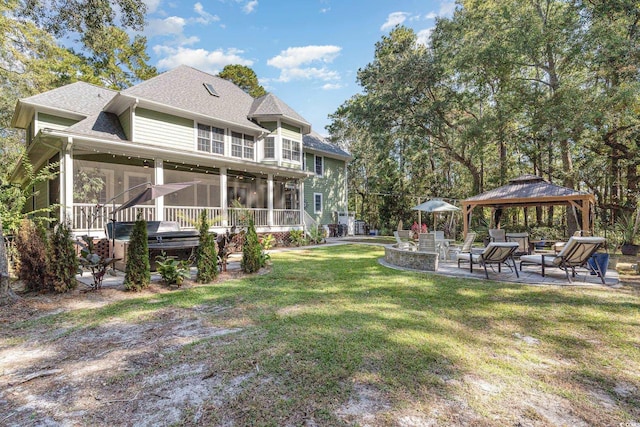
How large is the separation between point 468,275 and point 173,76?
1549 centimetres

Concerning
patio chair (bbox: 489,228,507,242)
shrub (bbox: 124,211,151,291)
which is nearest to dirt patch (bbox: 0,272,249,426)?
shrub (bbox: 124,211,151,291)

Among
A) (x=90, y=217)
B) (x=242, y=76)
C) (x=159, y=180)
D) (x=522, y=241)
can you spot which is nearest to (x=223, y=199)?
(x=159, y=180)

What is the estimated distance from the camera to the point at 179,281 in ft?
20.9

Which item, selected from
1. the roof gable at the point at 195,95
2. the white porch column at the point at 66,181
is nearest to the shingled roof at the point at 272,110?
the roof gable at the point at 195,95

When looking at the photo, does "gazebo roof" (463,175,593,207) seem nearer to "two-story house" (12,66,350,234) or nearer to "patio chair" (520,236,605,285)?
"patio chair" (520,236,605,285)

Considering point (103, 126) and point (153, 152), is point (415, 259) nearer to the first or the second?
point (153, 152)

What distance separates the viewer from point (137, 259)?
19.7ft

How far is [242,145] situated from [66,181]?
294 inches

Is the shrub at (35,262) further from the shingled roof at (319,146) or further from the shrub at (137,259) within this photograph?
the shingled roof at (319,146)

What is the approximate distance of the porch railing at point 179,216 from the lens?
9.71 m

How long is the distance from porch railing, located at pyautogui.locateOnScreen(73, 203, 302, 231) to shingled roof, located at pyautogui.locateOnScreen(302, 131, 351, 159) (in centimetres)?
555

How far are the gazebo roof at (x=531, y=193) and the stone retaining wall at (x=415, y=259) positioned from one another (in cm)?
500

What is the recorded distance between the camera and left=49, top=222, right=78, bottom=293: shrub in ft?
18.1

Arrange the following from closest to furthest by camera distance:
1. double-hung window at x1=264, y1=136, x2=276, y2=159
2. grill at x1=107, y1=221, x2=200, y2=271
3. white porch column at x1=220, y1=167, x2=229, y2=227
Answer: grill at x1=107, y1=221, x2=200, y2=271
white porch column at x1=220, y1=167, x2=229, y2=227
double-hung window at x1=264, y1=136, x2=276, y2=159
